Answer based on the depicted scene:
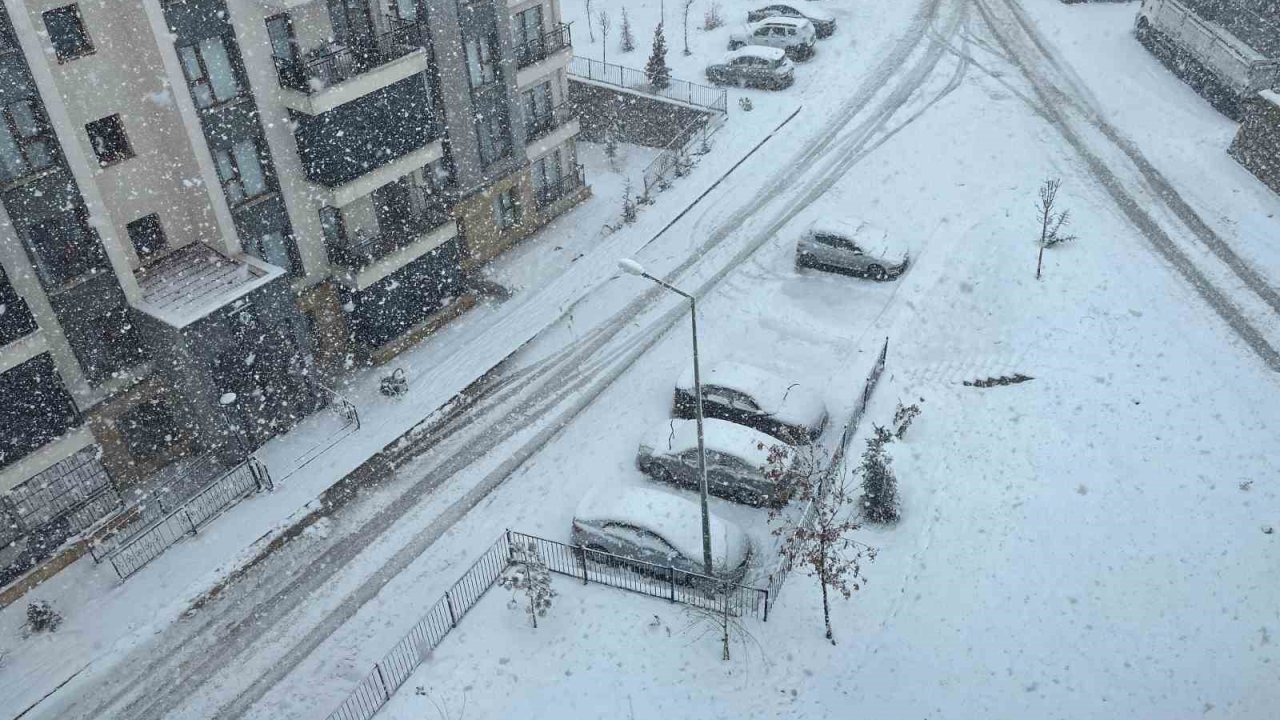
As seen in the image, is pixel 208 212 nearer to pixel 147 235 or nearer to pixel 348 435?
pixel 147 235

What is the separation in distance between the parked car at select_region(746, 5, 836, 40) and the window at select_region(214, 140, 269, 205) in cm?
2914

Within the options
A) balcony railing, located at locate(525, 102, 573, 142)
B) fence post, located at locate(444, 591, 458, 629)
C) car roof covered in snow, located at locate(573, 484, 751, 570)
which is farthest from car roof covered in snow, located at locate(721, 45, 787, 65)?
fence post, located at locate(444, 591, 458, 629)

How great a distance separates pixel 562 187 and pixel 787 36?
51.6ft

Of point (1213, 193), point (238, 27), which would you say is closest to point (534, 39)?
point (238, 27)

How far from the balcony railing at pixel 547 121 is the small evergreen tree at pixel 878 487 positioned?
55.7 ft

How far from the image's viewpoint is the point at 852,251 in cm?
2983

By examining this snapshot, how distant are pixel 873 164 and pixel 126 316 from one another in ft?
84.8

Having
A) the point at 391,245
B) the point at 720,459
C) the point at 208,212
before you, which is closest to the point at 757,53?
the point at 391,245

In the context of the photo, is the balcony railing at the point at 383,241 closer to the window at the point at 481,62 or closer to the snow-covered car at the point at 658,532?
the window at the point at 481,62

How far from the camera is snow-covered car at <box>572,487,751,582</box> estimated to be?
1991 centimetres

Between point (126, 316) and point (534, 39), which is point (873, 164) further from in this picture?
point (126, 316)

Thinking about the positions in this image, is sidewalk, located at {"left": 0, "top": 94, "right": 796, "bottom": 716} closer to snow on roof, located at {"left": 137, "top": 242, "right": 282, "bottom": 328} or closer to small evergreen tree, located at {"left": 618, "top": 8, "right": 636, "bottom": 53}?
snow on roof, located at {"left": 137, "top": 242, "right": 282, "bottom": 328}

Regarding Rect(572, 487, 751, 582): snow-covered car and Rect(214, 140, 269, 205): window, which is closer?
Rect(572, 487, 751, 582): snow-covered car

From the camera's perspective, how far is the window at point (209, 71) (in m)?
21.8
